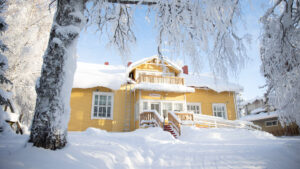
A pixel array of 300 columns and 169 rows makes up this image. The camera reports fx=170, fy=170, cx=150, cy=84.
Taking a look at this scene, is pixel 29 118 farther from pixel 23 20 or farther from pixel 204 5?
pixel 204 5

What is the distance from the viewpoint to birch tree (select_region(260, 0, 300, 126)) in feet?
15.0

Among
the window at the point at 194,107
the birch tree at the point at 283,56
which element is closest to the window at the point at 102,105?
the window at the point at 194,107

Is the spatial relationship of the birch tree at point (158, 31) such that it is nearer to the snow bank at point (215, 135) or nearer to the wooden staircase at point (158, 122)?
the snow bank at point (215, 135)

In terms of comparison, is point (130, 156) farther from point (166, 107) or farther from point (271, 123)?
point (271, 123)

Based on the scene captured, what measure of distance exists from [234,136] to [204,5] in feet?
27.5

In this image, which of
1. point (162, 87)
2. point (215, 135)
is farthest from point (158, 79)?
point (215, 135)

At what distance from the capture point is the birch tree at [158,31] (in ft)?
10.1

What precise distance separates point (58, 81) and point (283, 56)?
580 centimetres

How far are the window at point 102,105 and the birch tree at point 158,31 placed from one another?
10.7m

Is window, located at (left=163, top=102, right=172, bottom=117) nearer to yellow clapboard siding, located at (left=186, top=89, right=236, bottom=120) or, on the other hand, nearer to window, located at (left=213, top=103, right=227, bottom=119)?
yellow clapboard siding, located at (left=186, top=89, right=236, bottom=120)

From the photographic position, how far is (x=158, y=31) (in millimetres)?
4590

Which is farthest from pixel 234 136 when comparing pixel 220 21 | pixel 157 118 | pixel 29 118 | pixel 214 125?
pixel 29 118

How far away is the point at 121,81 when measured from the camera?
540 inches

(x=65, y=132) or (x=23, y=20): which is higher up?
(x=23, y=20)
